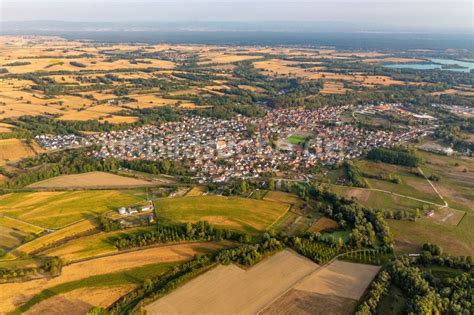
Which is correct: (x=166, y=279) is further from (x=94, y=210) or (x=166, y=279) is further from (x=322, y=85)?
(x=322, y=85)

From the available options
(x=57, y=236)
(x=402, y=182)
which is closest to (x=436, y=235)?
(x=402, y=182)

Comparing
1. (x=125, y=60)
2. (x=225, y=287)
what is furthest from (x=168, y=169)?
(x=125, y=60)

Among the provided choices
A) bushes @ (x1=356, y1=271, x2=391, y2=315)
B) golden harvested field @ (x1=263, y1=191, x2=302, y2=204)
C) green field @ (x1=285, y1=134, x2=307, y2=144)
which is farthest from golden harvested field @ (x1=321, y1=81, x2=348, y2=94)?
bushes @ (x1=356, y1=271, x2=391, y2=315)

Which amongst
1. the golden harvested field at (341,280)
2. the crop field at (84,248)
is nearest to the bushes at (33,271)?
the crop field at (84,248)

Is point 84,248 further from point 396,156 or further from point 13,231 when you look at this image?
point 396,156

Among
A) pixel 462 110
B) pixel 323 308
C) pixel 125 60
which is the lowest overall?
pixel 323 308

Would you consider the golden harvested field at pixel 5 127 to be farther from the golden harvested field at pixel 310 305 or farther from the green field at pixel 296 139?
the golden harvested field at pixel 310 305

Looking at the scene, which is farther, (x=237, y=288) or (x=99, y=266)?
(x=99, y=266)
